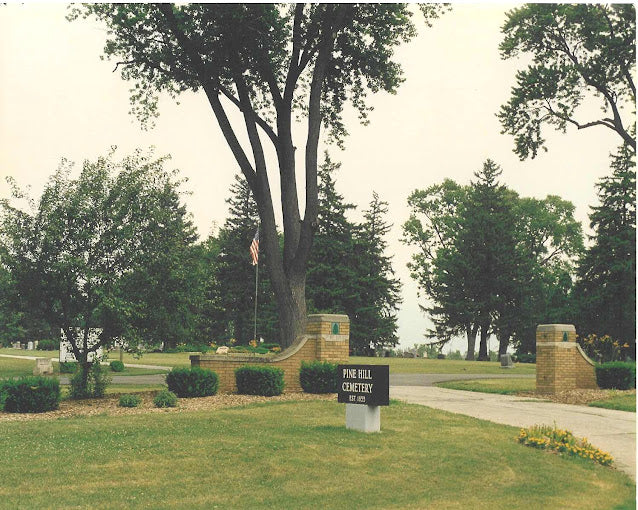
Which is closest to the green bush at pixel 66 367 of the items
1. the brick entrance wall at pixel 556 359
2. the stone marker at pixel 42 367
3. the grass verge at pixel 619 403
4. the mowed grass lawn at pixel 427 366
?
the stone marker at pixel 42 367

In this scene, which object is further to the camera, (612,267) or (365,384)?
(612,267)

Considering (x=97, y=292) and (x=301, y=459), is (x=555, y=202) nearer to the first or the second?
(x=97, y=292)

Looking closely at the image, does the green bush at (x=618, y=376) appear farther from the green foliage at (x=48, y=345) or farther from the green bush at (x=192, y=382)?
the green foliage at (x=48, y=345)

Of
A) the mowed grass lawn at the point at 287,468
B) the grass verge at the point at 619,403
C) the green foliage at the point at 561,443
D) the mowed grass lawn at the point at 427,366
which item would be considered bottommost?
the mowed grass lawn at the point at 287,468

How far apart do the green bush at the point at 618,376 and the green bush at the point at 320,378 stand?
371 inches

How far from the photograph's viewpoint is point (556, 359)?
21.8 metres

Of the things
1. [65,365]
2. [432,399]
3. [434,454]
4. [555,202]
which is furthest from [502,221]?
[434,454]

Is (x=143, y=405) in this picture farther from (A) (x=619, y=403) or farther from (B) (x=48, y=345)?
(B) (x=48, y=345)

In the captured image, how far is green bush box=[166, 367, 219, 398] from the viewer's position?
57.8ft

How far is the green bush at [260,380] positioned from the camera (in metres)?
17.8

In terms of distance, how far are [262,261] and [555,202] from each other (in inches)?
1077

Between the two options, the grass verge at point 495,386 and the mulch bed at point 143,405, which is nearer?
the mulch bed at point 143,405

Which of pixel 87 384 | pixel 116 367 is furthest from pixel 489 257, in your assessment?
pixel 87 384

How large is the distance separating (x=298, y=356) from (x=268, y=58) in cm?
912
